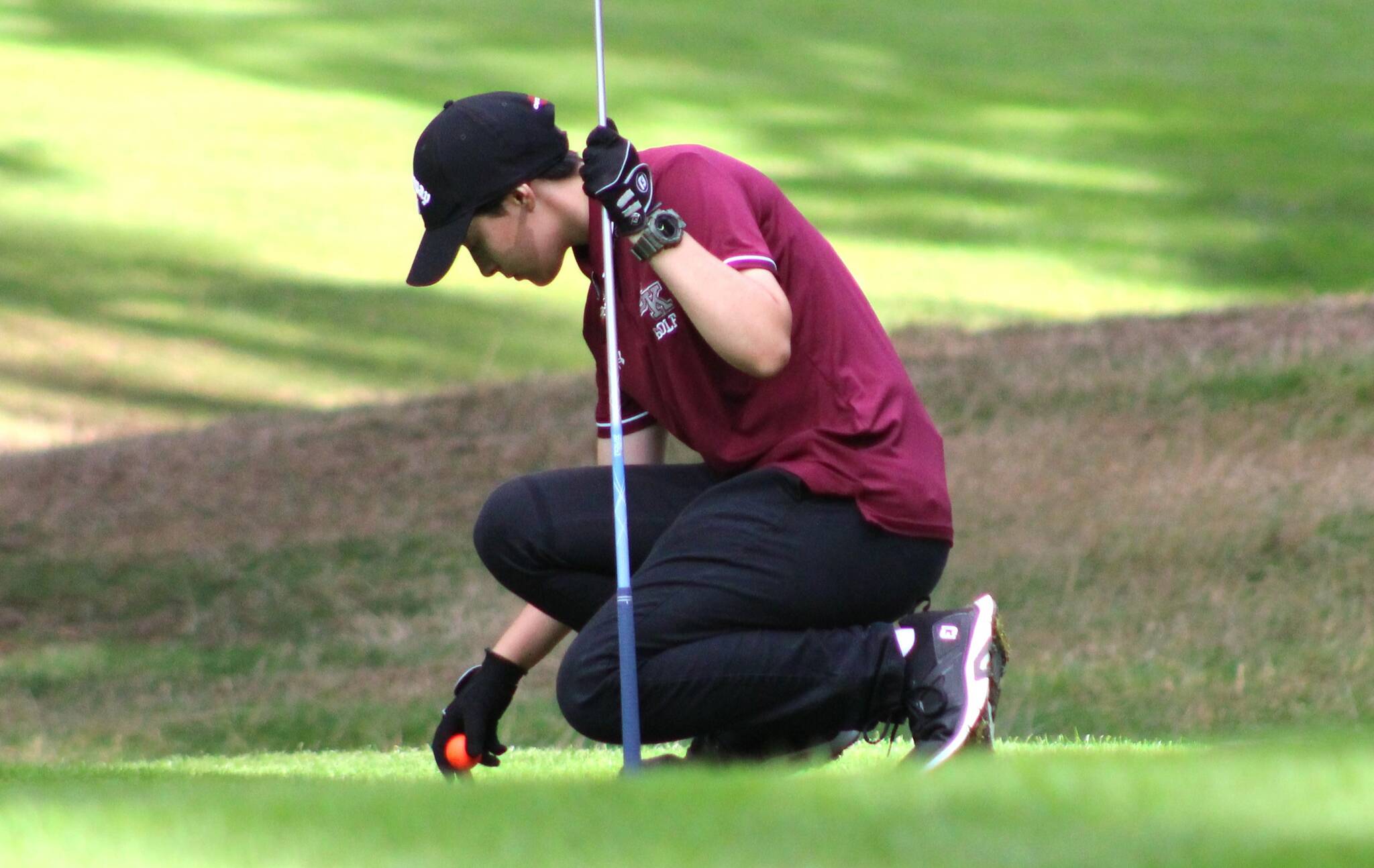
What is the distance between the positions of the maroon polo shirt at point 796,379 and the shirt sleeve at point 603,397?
0.22m

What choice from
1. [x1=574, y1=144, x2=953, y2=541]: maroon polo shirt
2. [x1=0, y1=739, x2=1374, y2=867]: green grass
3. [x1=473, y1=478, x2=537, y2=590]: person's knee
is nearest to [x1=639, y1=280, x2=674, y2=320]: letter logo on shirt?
[x1=574, y1=144, x2=953, y2=541]: maroon polo shirt

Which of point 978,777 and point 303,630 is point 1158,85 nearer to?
point 303,630

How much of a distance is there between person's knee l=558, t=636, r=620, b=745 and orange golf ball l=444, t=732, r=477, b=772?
281mm

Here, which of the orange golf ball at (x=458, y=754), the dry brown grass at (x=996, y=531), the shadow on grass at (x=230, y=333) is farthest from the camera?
the shadow on grass at (x=230, y=333)

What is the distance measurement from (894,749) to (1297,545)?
7.28 feet

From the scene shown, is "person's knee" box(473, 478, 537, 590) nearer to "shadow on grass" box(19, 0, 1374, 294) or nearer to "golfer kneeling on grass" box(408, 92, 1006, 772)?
"golfer kneeling on grass" box(408, 92, 1006, 772)

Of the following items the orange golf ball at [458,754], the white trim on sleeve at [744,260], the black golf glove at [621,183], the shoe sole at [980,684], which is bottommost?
the orange golf ball at [458,754]

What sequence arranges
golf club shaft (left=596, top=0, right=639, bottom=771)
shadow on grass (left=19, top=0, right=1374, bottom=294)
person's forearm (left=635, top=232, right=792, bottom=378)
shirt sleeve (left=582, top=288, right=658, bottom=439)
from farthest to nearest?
1. shadow on grass (left=19, top=0, right=1374, bottom=294)
2. shirt sleeve (left=582, top=288, right=658, bottom=439)
3. golf club shaft (left=596, top=0, right=639, bottom=771)
4. person's forearm (left=635, top=232, right=792, bottom=378)

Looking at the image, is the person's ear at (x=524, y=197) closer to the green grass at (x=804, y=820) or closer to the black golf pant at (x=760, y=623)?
the black golf pant at (x=760, y=623)

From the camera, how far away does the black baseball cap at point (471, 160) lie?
10.6ft

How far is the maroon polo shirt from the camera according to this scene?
320cm

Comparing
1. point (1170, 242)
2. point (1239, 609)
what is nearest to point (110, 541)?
point (1239, 609)

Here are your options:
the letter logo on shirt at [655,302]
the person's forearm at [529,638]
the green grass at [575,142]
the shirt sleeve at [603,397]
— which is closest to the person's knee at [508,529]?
the person's forearm at [529,638]

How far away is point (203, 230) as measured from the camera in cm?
1373
